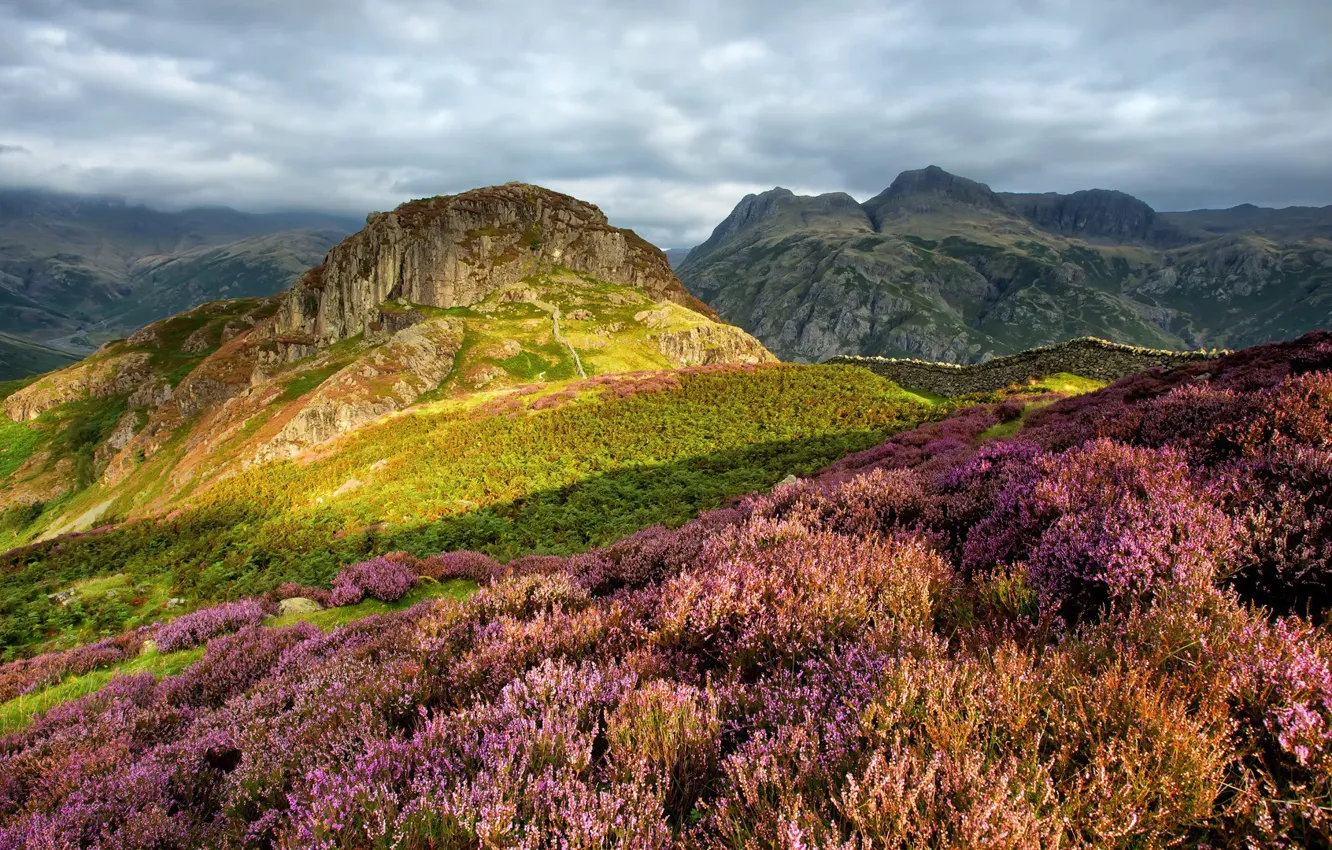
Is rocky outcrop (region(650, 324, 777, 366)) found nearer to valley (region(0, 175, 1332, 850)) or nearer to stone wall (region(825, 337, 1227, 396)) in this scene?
stone wall (region(825, 337, 1227, 396))

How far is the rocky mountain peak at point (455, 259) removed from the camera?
99.2 meters

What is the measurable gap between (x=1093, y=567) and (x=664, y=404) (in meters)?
27.6

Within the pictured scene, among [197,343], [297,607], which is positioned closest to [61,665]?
[297,607]

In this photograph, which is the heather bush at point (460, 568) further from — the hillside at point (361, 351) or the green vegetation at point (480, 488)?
the hillside at point (361, 351)

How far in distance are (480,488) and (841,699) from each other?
23.1m

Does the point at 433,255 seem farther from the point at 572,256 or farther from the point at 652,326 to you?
the point at 652,326

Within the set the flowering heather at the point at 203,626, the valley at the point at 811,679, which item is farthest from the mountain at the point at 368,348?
the valley at the point at 811,679

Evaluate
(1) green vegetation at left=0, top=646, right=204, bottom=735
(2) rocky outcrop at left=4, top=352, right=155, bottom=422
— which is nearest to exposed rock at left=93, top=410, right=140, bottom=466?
(2) rocky outcrop at left=4, top=352, right=155, bottom=422

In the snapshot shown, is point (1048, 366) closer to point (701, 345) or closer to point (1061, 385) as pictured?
point (1061, 385)

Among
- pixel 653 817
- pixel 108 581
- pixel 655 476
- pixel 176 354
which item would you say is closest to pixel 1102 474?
pixel 653 817

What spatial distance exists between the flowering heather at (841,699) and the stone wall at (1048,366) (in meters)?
28.8

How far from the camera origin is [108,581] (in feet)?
64.6

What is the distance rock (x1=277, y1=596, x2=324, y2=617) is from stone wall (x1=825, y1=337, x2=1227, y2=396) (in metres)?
34.6

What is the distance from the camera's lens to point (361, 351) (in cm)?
8138
